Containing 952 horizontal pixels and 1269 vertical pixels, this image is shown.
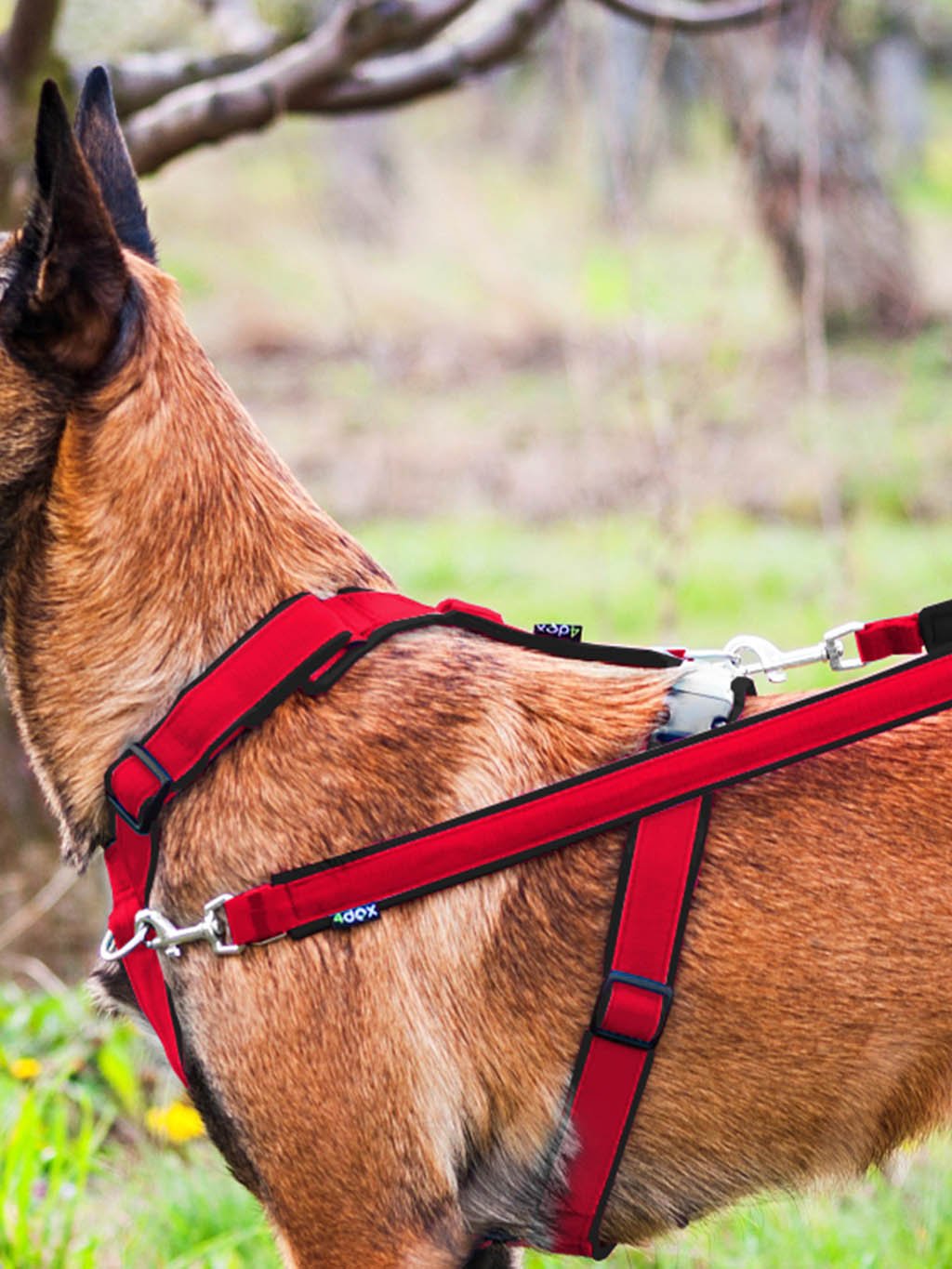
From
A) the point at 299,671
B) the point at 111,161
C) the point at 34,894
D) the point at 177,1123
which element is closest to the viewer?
the point at 299,671

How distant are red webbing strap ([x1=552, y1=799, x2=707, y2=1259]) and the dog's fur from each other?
32 mm

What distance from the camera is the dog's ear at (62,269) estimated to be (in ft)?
5.08

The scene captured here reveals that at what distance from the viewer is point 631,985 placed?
5.41 ft

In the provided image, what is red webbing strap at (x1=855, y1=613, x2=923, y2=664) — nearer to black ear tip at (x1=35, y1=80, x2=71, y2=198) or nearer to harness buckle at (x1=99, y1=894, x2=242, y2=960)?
harness buckle at (x1=99, y1=894, x2=242, y2=960)

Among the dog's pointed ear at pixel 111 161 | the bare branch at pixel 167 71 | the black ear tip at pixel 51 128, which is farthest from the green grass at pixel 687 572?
the black ear tip at pixel 51 128

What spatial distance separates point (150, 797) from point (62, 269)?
2.06 feet

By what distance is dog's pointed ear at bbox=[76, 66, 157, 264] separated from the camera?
76.7 inches

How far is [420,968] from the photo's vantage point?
169 cm

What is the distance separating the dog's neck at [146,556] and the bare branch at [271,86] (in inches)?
58.5

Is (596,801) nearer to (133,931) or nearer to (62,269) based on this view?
(133,931)

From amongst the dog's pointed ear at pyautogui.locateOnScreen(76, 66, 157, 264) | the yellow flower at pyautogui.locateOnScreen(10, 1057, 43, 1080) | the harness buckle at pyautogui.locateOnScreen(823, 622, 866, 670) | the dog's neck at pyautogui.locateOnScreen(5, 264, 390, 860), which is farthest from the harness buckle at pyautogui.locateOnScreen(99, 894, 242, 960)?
the yellow flower at pyautogui.locateOnScreen(10, 1057, 43, 1080)

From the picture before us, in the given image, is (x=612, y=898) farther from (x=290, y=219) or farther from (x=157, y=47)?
(x=290, y=219)

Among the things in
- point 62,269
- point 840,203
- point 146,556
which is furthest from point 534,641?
point 840,203

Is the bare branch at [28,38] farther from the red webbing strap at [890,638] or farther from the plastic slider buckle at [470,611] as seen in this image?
the red webbing strap at [890,638]
